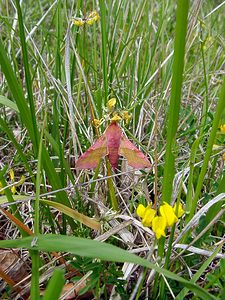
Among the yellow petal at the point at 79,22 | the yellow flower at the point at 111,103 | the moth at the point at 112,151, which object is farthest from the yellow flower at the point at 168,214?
the yellow petal at the point at 79,22

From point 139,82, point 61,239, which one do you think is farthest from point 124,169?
point 61,239

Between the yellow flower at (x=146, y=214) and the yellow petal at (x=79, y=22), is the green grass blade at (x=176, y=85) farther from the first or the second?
the yellow petal at (x=79, y=22)

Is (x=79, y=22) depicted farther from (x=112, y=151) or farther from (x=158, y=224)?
(x=158, y=224)

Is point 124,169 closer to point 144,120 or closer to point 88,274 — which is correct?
point 144,120

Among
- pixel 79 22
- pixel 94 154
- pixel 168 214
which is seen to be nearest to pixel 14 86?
pixel 94 154

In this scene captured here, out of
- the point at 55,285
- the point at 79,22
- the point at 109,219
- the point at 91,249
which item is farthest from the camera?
the point at 79,22

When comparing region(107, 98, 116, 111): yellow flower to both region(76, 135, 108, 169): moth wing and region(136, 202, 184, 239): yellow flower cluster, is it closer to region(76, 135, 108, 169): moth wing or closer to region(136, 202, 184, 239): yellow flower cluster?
region(76, 135, 108, 169): moth wing
